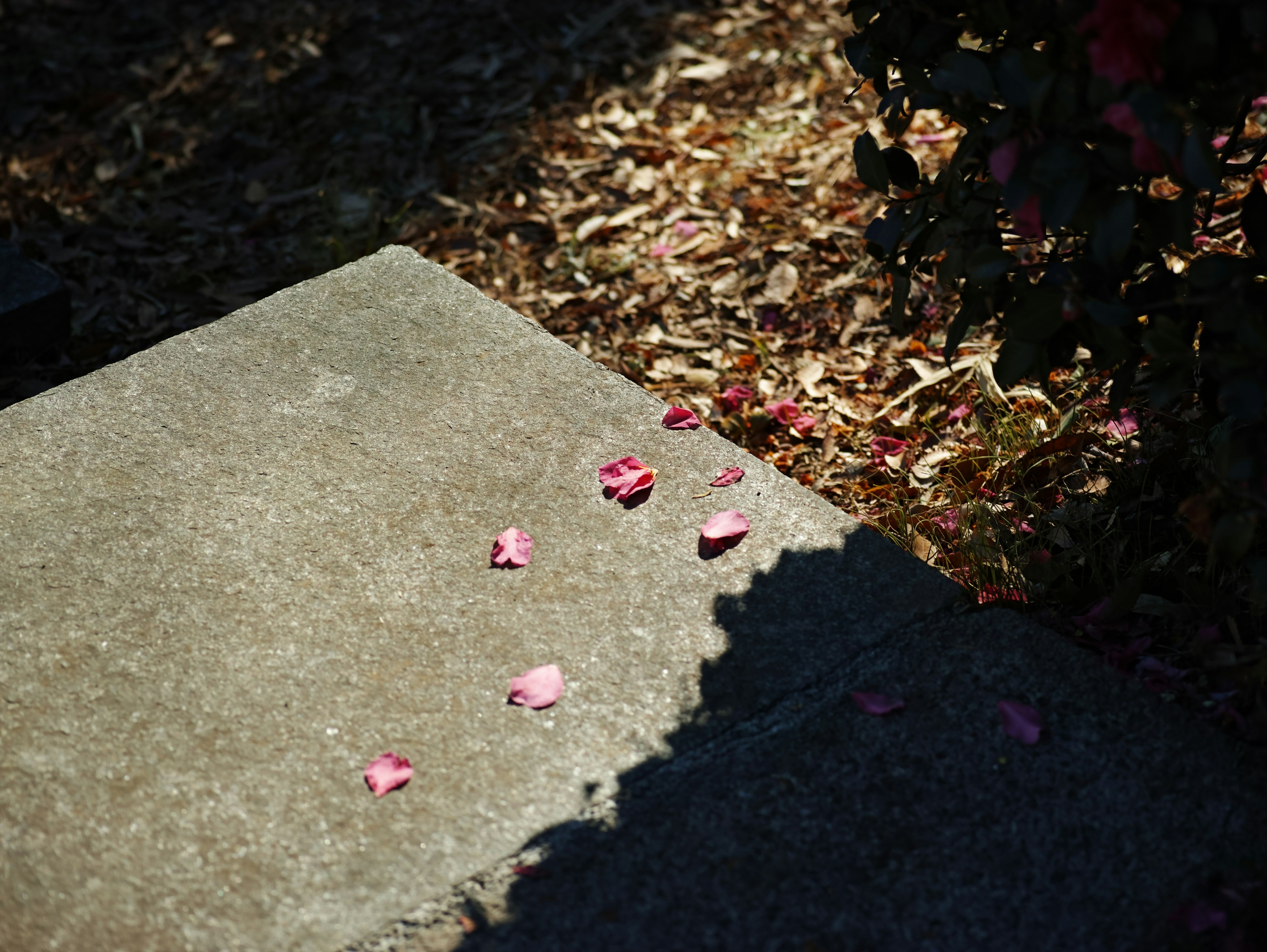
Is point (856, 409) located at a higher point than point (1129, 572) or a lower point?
lower

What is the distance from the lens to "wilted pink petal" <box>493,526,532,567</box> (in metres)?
2.03

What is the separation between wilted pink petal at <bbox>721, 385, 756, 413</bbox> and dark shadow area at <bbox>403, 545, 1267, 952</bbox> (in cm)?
126

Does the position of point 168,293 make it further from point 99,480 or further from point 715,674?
point 715,674

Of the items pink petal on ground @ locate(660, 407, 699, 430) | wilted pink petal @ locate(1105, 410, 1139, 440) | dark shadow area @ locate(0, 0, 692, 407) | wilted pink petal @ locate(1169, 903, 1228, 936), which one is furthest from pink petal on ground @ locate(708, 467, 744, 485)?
dark shadow area @ locate(0, 0, 692, 407)

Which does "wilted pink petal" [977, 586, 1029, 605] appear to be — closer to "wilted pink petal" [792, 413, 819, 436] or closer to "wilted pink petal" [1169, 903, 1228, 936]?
"wilted pink petal" [1169, 903, 1228, 936]

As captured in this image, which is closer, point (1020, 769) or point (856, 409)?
point (1020, 769)

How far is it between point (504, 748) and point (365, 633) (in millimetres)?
351

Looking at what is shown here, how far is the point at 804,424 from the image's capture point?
297cm

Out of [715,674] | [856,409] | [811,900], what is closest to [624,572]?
[715,674]

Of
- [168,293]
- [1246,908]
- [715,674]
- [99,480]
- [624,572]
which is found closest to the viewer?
[1246,908]

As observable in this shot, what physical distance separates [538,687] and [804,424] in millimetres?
1385

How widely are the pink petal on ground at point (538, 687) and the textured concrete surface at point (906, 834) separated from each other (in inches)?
7.8

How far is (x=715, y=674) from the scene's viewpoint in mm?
1834

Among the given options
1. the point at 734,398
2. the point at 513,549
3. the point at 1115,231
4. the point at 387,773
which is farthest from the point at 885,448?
the point at 387,773
